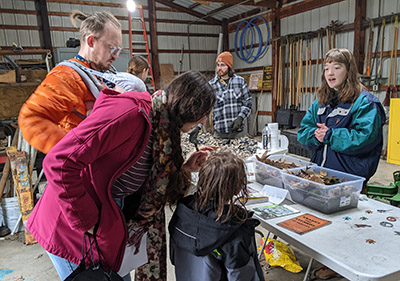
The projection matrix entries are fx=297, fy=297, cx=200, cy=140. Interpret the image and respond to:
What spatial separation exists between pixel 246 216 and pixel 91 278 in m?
0.61

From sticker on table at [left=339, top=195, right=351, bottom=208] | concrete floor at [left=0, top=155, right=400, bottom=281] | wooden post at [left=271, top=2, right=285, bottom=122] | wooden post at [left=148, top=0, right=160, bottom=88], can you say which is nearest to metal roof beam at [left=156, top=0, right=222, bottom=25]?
wooden post at [left=148, top=0, right=160, bottom=88]

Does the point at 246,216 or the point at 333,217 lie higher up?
the point at 246,216

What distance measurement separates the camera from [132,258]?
1.15 meters

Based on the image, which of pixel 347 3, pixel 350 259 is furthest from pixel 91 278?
pixel 347 3

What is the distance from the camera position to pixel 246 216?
47.4 inches

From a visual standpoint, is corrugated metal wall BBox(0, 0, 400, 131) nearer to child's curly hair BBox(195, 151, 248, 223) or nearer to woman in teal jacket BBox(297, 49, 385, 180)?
woman in teal jacket BBox(297, 49, 385, 180)

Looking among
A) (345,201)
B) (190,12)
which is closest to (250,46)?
(190,12)

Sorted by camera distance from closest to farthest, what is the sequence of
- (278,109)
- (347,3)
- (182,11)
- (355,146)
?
(355,146)
(347,3)
(278,109)
(182,11)

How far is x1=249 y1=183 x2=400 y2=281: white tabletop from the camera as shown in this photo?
1001 millimetres

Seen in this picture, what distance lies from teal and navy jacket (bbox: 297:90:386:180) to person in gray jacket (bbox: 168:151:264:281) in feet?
3.22

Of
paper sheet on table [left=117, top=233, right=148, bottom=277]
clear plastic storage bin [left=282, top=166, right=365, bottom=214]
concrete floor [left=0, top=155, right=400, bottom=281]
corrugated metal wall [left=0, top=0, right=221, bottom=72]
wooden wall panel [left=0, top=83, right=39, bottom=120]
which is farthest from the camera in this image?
corrugated metal wall [left=0, top=0, right=221, bottom=72]

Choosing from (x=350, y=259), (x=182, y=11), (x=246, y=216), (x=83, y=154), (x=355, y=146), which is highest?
(x=182, y=11)

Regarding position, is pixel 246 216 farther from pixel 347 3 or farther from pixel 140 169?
pixel 347 3

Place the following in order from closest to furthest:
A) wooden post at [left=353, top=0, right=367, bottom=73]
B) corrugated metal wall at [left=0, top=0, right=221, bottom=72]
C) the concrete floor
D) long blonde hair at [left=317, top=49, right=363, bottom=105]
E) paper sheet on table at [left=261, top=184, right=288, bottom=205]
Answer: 1. paper sheet on table at [left=261, top=184, right=288, bottom=205]
2. long blonde hair at [left=317, top=49, right=363, bottom=105]
3. the concrete floor
4. wooden post at [left=353, top=0, right=367, bottom=73]
5. corrugated metal wall at [left=0, top=0, right=221, bottom=72]
